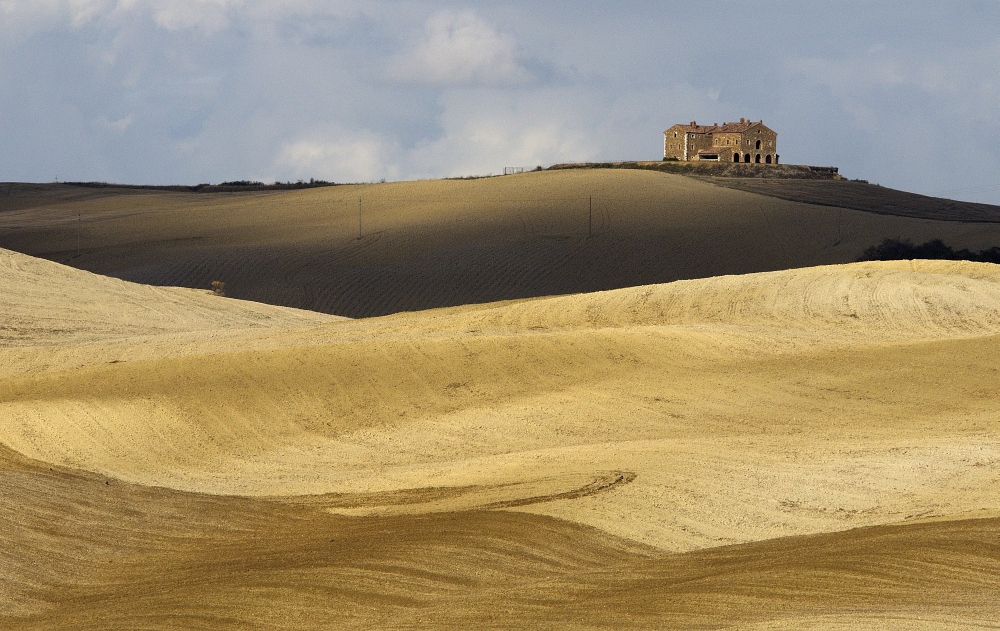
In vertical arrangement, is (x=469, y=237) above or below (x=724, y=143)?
below

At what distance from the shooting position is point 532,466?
14.7 metres

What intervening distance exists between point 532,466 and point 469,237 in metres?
36.2

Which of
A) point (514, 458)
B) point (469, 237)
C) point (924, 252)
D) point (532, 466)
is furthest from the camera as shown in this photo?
point (469, 237)

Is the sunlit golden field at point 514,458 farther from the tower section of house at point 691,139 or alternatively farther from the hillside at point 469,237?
the tower section of house at point 691,139

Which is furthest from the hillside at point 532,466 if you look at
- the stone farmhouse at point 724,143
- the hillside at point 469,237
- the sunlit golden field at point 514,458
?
the stone farmhouse at point 724,143

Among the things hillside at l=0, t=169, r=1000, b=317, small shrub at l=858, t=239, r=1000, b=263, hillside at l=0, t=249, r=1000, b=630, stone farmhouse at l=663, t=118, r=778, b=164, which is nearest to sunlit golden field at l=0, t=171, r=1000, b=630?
hillside at l=0, t=249, r=1000, b=630

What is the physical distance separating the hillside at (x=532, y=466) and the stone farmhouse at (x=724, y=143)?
51.6 meters

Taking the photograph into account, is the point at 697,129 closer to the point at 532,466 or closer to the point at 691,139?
the point at 691,139

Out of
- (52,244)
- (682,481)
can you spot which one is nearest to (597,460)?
(682,481)

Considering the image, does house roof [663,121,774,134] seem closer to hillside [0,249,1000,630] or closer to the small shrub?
the small shrub

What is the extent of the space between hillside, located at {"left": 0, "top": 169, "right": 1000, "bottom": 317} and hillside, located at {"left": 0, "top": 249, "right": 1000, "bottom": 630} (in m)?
15.9

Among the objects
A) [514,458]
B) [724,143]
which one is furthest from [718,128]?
[514,458]

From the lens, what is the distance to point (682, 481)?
13.2 meters

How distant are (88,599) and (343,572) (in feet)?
6.22
